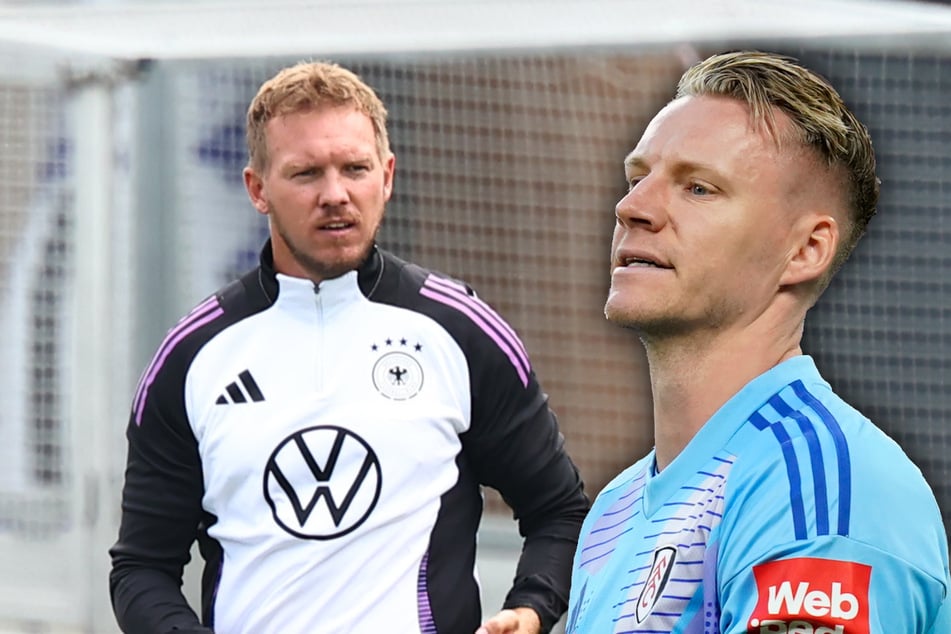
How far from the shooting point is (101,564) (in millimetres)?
3982

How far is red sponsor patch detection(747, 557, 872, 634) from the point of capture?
3.94 ft

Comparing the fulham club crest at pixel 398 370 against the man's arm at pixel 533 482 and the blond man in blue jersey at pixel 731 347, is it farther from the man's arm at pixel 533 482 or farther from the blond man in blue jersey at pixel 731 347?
the blond man in blue jersey at pixel 731 347

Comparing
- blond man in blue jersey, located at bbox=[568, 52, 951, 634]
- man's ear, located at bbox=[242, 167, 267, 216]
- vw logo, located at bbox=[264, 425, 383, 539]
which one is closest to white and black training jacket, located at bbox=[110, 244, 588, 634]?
vw logo, located at bbox=[264, 425, 383, 539]

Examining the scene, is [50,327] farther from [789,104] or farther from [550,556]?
[789,104]

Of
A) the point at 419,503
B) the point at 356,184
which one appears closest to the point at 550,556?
the point at 419,503

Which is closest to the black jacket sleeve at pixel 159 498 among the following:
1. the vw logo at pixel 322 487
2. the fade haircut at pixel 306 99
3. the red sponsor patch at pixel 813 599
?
the vw logo at pixel 322 487

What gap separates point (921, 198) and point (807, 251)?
80.7 inches

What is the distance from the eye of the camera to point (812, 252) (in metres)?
1.52

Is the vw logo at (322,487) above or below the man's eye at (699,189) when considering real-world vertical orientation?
below

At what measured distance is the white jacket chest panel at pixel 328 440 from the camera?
280 cm

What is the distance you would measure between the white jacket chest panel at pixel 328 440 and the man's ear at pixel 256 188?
21 centimetres

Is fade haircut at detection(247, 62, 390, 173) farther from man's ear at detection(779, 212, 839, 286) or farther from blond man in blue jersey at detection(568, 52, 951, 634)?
man's ear at detection(779, 212, 839, 286)

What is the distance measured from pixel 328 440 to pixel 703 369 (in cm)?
140

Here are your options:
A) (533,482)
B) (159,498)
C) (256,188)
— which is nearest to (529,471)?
(533,482)
